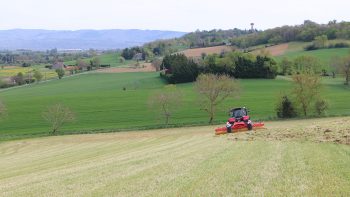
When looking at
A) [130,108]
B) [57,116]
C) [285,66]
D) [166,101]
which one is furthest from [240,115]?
[285,66]

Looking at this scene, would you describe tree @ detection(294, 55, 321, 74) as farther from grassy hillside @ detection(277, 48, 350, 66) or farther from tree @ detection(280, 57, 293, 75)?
grassy hillside @ detection(277, 48, 350, 66)

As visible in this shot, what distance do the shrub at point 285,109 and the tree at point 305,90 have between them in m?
1.29

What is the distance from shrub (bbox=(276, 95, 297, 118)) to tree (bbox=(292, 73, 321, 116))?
129cm

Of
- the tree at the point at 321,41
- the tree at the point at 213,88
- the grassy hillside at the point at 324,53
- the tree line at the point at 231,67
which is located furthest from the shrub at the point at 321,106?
the tree at the point at 321,41

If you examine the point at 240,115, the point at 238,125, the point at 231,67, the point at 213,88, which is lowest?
the point at 238,125

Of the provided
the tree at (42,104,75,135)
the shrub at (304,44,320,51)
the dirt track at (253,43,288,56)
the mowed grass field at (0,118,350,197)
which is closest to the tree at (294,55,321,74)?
the dirt track at (253,43,288,56)

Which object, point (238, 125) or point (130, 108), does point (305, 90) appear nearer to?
point (238, 125)

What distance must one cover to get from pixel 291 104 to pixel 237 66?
154 ft

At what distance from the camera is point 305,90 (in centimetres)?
5734

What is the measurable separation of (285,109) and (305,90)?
374 centimetres

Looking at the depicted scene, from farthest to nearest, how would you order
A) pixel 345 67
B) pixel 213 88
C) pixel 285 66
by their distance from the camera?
pixel 285 66 → pixel 345 67 → pixel 213 88

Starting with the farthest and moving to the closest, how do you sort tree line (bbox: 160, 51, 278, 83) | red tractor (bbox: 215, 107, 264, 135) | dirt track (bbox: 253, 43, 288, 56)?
dirt track (bbox: 253, 43, 288, 56)
tree line (bbox: 160, 51, 278, 83)
red tractor (bbox: 215, 107, 264, 135)

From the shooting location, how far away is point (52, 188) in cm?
1484

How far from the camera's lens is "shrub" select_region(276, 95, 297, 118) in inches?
2218
